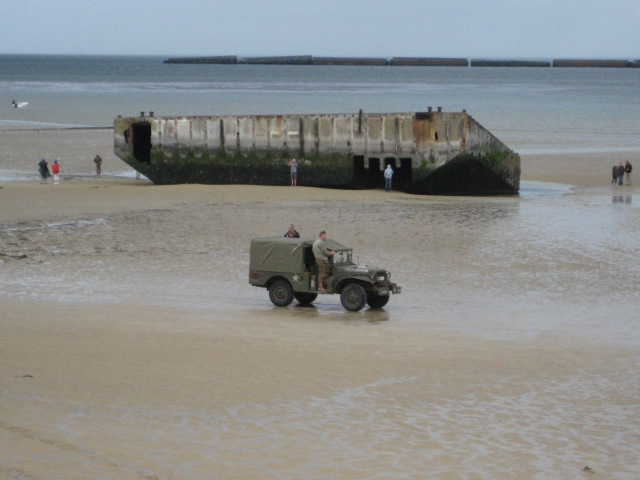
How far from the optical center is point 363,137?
112ft

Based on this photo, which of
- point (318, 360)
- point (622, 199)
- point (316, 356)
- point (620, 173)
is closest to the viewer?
point (318, 360)

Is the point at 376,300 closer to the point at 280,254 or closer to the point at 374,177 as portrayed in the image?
the point at 280,254

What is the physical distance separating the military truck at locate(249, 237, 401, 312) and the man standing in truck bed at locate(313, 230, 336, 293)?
0.08 m

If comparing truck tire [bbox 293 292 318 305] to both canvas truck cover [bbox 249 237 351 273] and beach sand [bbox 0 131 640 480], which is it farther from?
canvas truck cover [bbox 249 237 351 273]

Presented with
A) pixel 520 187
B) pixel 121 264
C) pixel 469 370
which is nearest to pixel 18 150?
pixel 520 187

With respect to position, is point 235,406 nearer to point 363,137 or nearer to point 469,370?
point 469,370

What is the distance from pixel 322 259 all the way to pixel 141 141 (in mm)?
22046

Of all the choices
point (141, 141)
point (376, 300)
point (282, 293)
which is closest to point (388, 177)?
point (141, 141)

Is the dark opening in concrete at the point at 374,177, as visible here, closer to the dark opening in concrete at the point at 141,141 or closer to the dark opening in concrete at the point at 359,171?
the dark opening in concrete at the point at 359,171

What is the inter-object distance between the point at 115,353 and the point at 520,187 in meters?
25.5

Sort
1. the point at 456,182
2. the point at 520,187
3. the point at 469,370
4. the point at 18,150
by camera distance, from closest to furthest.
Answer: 1. the point at 469,370
2. the point at 456,182
3. the point at 520,187
4. the point at 18,150

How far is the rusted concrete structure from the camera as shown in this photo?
1312 inches

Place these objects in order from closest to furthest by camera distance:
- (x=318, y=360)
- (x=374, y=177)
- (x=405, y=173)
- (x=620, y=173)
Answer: (x=318, y=360), (x=405, y=173), (x=374, y=177), (x=620, y=173)

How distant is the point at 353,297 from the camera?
1653cm
